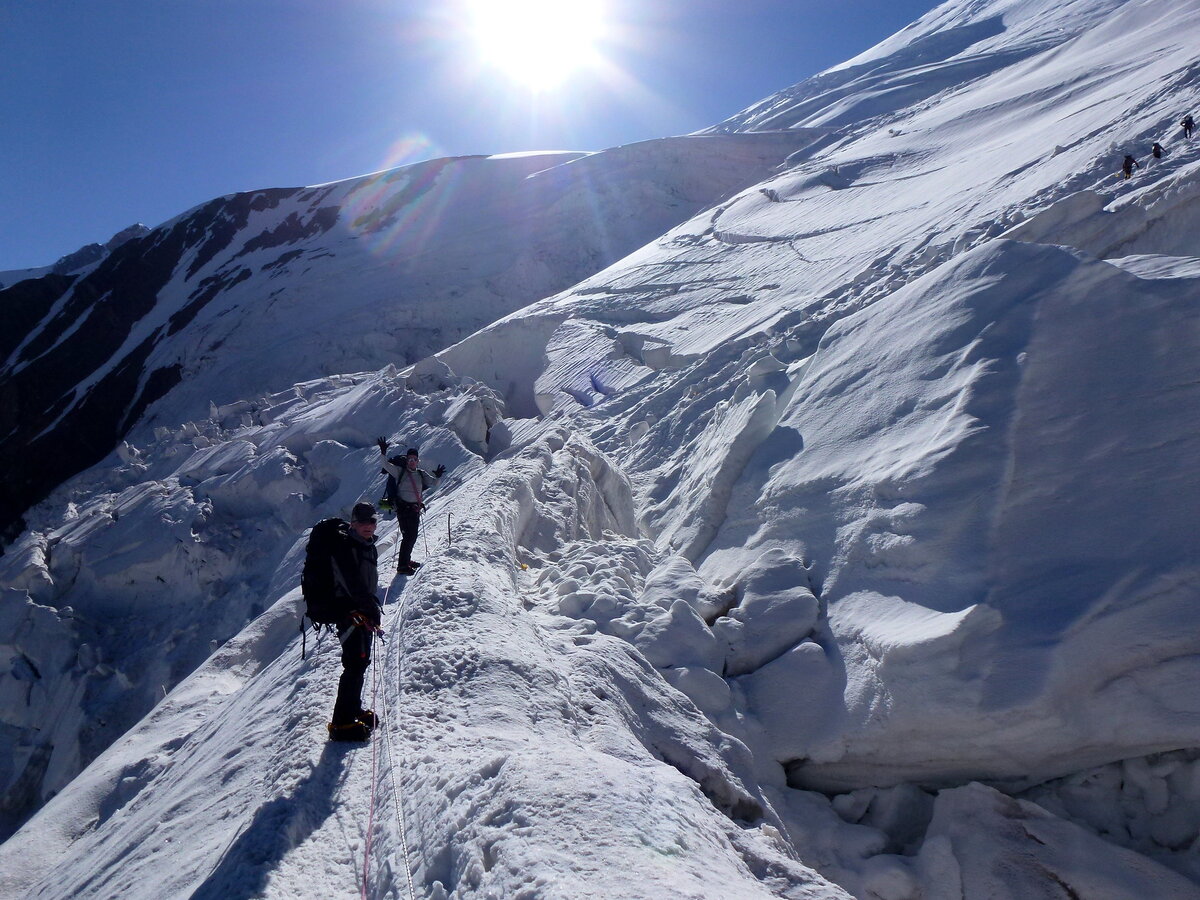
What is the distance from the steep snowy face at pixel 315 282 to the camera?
1116 inches

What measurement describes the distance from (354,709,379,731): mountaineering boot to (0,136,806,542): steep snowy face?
23898 millimetres

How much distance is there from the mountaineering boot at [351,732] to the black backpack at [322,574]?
0.56 metres

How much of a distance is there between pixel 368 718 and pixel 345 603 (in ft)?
2.13

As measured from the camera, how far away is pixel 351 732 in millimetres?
3840

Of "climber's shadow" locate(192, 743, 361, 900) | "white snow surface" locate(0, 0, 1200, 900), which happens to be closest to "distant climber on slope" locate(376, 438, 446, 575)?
"white snow surface" locate(0, 0, 1200, 900)

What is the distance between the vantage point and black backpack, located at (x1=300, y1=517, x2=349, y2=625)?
388 cm

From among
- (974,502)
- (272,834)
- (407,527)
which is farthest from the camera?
(407,527)

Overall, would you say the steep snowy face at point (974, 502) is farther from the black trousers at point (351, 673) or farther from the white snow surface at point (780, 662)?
the black trousers at point (351, 673)

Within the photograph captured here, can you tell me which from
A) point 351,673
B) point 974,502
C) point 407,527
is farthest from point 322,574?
point 974,502

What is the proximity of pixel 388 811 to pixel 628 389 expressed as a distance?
478 inches

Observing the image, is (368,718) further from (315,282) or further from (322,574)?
(315,282)

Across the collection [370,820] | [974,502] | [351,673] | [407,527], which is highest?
[407,527]

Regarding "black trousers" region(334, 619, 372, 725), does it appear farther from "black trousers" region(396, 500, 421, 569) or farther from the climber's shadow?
"black trousers" region(396, 500, 421, 569)

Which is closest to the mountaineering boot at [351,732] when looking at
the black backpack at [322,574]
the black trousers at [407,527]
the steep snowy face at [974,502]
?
the black backpack at [322,574]
